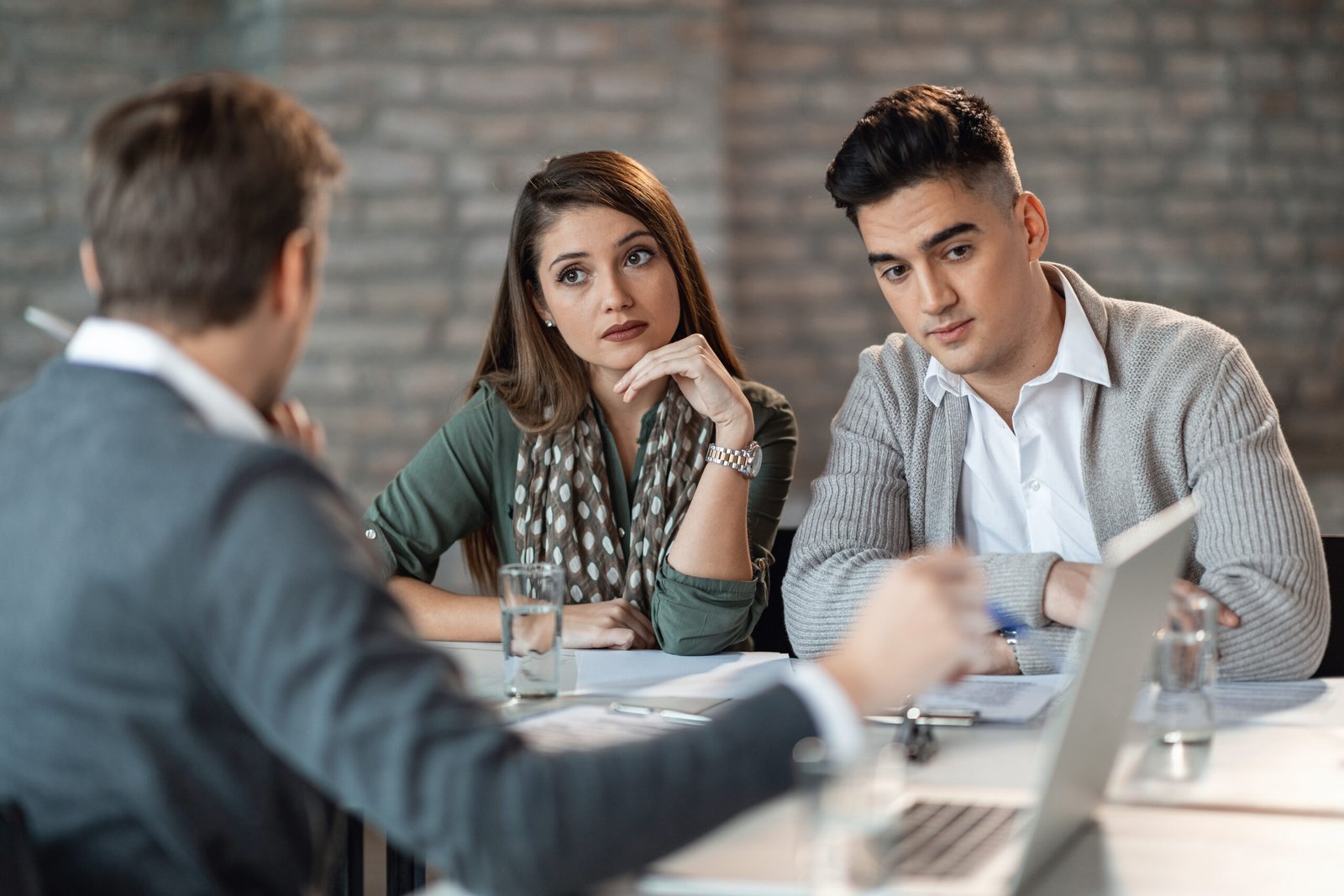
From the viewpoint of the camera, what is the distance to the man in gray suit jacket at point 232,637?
2.59 ft

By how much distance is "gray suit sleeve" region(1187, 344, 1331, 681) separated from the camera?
1.61m

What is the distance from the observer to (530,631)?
59.5 inches

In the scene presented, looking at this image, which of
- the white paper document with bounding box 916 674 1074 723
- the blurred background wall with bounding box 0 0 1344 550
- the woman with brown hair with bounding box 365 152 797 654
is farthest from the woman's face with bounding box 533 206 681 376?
the blurred background wall with bounding box 0 0 1344 550

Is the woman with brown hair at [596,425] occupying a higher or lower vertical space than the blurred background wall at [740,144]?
lower

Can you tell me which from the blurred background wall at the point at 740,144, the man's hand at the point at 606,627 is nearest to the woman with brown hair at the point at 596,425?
the man's hand at the point at 606,627

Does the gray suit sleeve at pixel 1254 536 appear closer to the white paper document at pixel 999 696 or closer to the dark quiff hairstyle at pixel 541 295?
the white paper document at pixel 999 696

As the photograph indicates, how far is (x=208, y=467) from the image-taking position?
2.66 ft

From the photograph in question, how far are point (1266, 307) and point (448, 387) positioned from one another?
2556mm

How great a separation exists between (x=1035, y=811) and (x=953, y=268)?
3.86ft

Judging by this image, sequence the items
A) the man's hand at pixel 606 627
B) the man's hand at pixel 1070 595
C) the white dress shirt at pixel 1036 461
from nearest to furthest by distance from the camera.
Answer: the man's hand at pixel 1070 595
the man's hand at pixel 606 627
the white dress shirt at pixel 1036 461

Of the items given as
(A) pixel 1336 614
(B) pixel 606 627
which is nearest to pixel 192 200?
(B) pixel 606 627

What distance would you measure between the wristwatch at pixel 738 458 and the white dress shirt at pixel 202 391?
3.59 ft

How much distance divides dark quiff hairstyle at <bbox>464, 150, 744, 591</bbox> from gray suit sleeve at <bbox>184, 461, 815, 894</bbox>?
4.52ft

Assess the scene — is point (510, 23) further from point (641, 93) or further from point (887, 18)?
point (887, 18)
